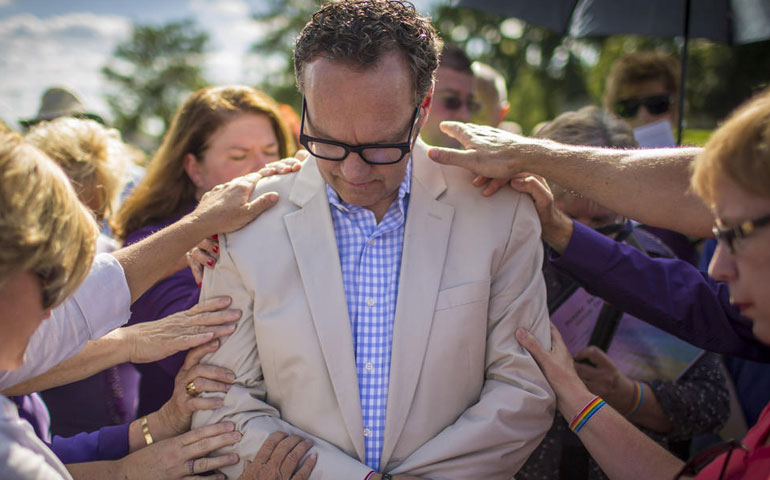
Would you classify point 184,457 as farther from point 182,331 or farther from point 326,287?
point 326,287

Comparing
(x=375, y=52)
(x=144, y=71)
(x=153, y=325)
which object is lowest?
(x=153, y=325)

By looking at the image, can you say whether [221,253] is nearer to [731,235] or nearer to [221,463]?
[221,463]

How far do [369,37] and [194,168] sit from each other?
184 cm

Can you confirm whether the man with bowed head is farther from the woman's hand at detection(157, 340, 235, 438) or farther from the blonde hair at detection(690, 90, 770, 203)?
the blonde hair at detection(690, 90, 770, 203)

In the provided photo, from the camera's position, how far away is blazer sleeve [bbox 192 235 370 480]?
1.96 meters

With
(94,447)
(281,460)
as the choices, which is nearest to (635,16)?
(281,460)

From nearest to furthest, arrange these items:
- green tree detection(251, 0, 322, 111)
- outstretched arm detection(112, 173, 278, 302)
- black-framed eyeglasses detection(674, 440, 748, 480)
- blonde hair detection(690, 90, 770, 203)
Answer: blonde hair detection(690, 90, 770, 203) → black-framed eyeglasses detection(674, 440, 748, 480) → outstretched arm detection(112, 173, 278, 302) → green tree detection(251, 0, 322, 111)

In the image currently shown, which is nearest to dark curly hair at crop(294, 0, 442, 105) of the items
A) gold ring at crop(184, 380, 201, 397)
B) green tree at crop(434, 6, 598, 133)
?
gold ring at crop(184, 380, 201, 397)

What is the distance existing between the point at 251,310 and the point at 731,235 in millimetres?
1585

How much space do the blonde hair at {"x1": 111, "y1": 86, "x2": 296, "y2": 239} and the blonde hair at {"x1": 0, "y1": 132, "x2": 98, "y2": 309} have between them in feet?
6.29

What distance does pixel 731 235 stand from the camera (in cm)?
151

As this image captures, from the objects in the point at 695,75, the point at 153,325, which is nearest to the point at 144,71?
the point at 695,75

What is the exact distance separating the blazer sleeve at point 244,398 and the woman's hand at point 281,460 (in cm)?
3

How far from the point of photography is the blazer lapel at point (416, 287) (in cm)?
200
